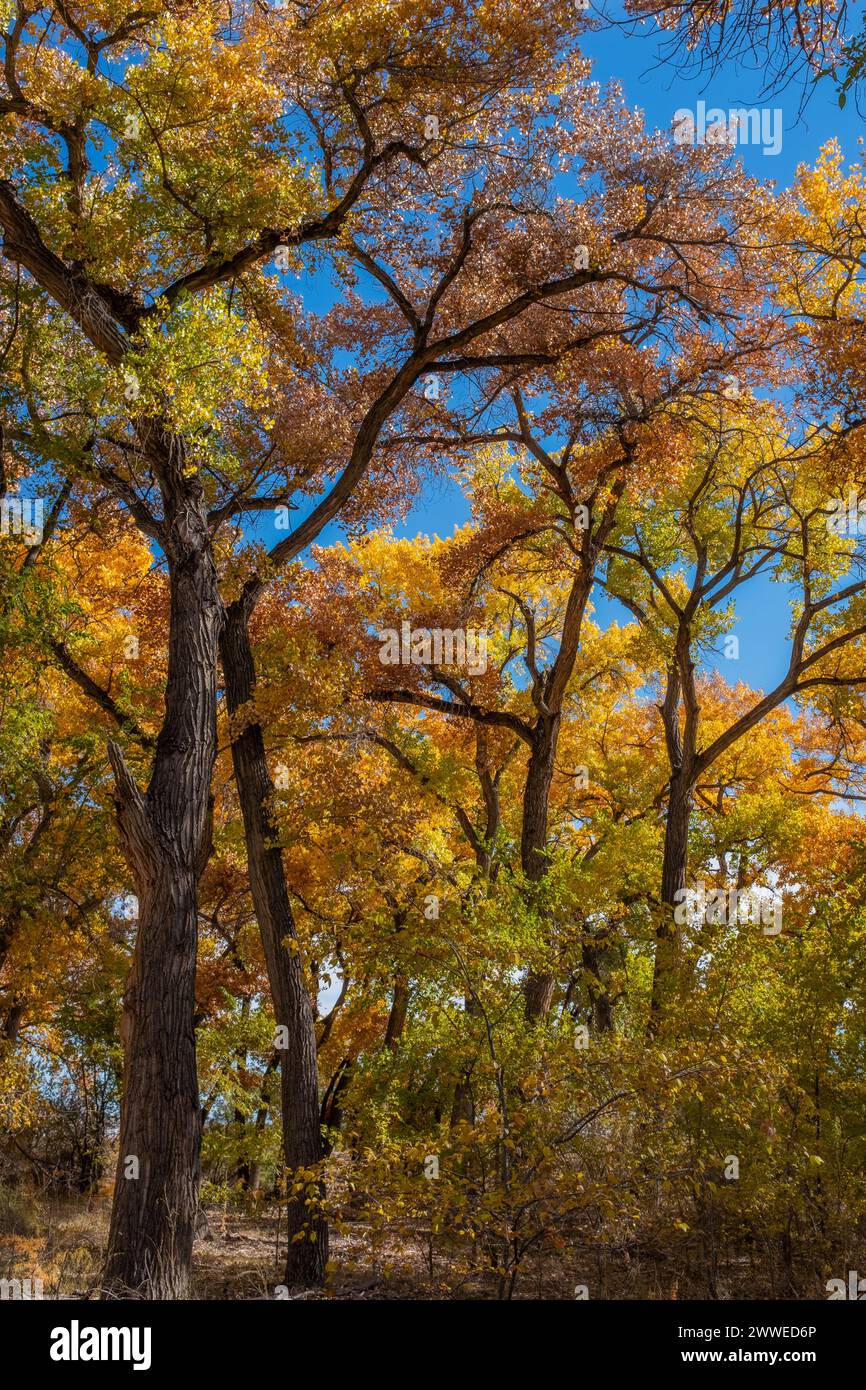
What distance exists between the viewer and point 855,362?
10.9 metres

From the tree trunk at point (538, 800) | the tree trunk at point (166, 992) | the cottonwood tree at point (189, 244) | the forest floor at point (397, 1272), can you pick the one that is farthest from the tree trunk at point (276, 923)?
the tree trunk at point (538, 800)

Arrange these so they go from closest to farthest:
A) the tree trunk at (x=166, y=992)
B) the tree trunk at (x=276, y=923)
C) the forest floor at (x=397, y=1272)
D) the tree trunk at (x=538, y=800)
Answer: the forest floor at (x=397, y=1272)
the tree trunk at (x=166, y=992)
the tree trunk at (x=276, y=923)
the tree trunk at (x=538, y=800)

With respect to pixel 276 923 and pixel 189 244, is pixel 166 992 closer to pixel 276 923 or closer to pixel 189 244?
pixel 276 923

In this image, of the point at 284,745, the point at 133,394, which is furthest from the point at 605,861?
the point at 133,394

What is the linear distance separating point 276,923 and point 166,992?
2744mm

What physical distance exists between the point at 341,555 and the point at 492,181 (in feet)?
22.2

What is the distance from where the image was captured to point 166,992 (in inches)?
314

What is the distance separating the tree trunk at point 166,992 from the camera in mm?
7516

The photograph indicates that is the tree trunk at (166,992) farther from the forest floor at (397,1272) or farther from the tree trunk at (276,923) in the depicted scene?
the tree trunk at (276,923)

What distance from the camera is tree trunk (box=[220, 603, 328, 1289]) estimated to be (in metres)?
10.4

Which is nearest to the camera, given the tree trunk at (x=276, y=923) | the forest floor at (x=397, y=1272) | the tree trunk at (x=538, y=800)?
the forest floor at (x=397, y=1272)

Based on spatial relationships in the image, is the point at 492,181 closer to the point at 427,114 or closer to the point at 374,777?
the point at 427,114

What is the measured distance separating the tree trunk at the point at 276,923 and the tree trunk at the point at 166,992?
1.82 metres

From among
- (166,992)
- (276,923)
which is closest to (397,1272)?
(166,992)
